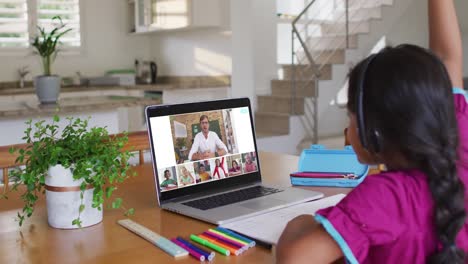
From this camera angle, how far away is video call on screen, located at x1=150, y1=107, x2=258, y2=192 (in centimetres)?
136

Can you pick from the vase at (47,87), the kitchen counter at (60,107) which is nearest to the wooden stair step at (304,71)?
the kitchen counter at (60,107)

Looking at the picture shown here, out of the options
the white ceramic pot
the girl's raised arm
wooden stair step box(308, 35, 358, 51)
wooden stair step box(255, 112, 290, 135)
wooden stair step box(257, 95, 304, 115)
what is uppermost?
wooden stair step box(308, 35, 358, 51)

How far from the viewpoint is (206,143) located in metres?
1.43

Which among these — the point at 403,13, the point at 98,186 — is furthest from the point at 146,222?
the point at 403,13

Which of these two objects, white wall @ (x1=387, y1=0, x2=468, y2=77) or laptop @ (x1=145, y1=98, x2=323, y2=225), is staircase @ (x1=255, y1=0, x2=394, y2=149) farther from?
laptop @ (x1=145, y1=98, x2=323, y2=225)

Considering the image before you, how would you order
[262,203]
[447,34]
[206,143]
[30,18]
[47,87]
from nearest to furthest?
[447,34]
[262,203]
[206,143]
[47,87]
[30,18]

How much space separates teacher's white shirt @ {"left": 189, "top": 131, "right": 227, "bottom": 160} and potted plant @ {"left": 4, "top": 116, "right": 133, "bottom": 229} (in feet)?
0.80

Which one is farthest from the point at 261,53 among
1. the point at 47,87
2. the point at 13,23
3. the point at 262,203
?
the point at 262,203

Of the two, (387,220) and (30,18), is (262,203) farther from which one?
(30,18)

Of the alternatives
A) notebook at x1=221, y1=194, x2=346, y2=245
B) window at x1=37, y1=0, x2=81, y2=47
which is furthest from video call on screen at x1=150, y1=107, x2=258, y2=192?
A: window at x1=37, y1=0, x2=81, y2=47

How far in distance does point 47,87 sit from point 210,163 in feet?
7.42

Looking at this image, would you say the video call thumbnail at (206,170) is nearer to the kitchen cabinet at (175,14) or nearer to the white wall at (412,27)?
the kitchen cabinet at (175,14)

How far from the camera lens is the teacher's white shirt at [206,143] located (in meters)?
1.40

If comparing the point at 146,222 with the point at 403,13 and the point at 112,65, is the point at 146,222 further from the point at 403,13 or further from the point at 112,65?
the point at 403,13
